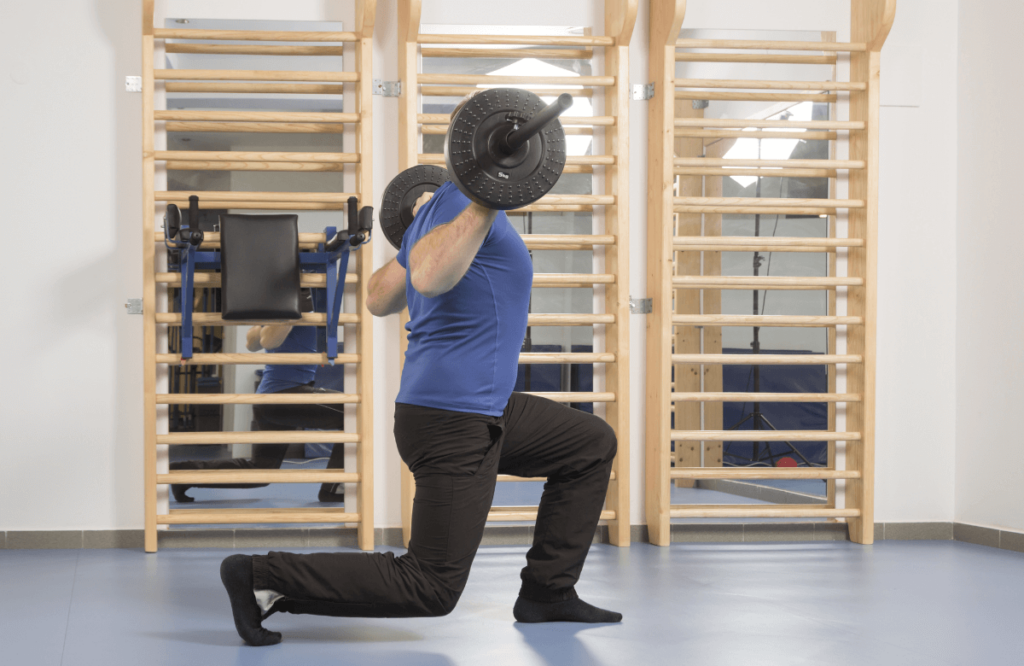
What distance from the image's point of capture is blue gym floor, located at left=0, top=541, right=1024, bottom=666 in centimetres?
208

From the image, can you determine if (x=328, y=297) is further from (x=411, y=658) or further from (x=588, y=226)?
(x=411, y=658)

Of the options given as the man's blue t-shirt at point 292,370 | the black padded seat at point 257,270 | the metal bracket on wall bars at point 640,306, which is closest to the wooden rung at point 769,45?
the metal bracket on wall bars at point 640,306

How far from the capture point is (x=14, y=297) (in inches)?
137

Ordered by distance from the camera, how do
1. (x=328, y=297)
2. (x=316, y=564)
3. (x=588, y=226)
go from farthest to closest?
(x=588, y=226)
(x=328, y=297)
(x=316, y=564)

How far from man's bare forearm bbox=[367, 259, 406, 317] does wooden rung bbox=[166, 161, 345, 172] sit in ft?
4.68

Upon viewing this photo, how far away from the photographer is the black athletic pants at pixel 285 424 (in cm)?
360

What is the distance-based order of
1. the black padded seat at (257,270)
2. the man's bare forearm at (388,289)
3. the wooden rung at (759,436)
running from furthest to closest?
1. the wooden rung at (759,436)
2. the black padded seat at (257,270)
3. the man's bare forearm at (388,289)

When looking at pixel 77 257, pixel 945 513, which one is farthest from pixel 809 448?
pixel 77 257

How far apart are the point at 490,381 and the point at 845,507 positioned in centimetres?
237

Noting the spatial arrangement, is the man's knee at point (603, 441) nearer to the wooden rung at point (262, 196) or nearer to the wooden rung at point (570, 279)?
the wooden rung at point (570, 279)

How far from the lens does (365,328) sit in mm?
3527

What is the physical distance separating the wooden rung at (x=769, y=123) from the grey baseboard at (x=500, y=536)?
1.71m

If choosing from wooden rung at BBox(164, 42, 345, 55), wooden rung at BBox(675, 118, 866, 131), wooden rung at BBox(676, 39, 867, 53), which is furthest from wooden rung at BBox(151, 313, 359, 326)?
wooden rung at BBox(676, 39, 867, 53)

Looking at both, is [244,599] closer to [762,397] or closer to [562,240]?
[562,240]
